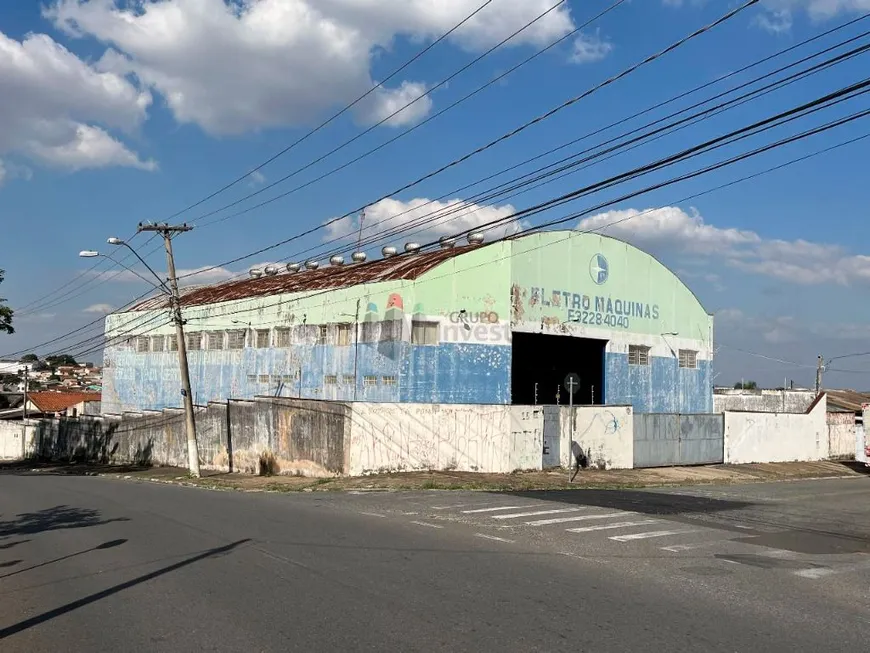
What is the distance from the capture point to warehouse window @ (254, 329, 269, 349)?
131 feet

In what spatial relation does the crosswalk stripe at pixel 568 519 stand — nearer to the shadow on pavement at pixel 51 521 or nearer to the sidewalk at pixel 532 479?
the sidewalk at pixel 532 479

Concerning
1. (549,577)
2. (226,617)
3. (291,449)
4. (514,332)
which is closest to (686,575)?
(549,577)

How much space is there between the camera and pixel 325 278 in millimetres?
40688

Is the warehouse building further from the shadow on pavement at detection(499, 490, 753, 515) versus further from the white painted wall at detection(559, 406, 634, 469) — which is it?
the shadow on pavement at detection(499, 490, 753, 515)

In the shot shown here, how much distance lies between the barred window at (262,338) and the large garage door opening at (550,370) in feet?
42.3

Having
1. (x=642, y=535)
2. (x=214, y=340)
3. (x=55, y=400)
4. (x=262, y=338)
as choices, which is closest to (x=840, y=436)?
(x=262, y=338)

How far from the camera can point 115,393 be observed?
5384 centimetres

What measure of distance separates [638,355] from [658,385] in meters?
2.10

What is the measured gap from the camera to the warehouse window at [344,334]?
34.6 metres

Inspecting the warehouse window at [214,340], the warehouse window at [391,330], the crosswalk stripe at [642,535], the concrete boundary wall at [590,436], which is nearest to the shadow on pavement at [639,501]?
the crosswalk stripe at [642,535]

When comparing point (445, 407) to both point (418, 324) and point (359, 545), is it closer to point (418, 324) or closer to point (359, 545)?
point (418, 324)

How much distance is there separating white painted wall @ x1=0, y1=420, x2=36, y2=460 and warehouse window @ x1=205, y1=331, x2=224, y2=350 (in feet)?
85.2

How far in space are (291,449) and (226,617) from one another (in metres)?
22.3

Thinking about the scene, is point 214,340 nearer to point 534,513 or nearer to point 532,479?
point 532,479
